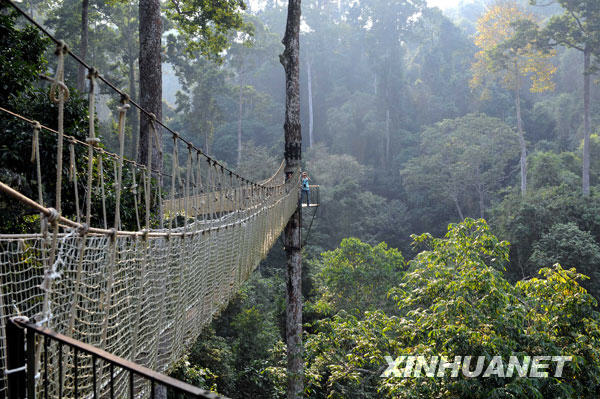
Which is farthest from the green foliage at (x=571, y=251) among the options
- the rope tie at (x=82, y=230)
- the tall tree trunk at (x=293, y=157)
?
the rope tie at (x=82, y=230)

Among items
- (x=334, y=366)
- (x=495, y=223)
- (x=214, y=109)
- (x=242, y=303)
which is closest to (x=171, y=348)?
(x=334, y=366)

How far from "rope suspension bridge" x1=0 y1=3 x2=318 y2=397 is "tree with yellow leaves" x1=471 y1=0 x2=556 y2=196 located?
13466 mm

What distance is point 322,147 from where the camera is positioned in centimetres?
1936

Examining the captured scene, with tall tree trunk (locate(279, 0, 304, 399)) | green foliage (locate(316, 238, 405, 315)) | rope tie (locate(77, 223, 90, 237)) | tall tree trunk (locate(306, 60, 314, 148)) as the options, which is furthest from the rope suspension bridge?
tall tree trunk (locate(306, 60, 314, 148))

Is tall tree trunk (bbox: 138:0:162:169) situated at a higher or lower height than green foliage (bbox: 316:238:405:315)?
higher

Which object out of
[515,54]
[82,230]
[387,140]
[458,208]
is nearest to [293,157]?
[82,230]

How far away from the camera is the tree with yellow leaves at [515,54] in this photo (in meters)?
14.5

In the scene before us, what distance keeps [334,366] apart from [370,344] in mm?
575

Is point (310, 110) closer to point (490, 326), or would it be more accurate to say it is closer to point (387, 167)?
point (387, 167)

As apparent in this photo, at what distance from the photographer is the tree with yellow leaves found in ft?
47.4

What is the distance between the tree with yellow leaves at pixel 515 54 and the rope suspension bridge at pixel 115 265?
530 inches

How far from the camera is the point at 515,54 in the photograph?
15.7 m

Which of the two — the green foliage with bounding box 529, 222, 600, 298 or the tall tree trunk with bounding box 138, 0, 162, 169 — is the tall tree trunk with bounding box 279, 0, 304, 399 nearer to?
the tall tree trunk with bounding box 138, 0, 162, 169

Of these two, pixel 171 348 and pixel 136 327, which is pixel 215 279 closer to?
pixel 171 348
